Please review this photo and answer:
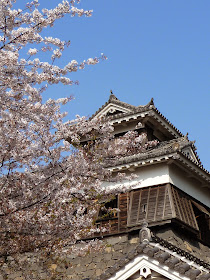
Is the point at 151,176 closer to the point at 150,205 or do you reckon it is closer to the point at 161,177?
the point at 161,177

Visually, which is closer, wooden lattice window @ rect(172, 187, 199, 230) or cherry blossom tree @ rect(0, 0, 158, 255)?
cherry blossom tree @ rect(0, 0, 158, 255)

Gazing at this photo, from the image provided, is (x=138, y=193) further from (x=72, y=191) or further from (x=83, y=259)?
(x=72, y=191)

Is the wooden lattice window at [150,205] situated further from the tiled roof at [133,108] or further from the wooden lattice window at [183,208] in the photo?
the tiled roof at [133,108]

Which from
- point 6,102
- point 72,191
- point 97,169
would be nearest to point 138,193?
point 97,169

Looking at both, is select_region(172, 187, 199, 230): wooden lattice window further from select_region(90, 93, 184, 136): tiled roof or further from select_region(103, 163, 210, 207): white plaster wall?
select_region(90, 93, 184, 136): tiled roof

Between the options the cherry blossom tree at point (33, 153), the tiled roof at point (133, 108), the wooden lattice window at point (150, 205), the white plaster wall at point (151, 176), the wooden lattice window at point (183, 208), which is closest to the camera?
the cherry blossom tree at point (33, 153)

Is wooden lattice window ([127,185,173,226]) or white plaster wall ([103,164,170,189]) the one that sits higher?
white plaster wall ([103,164,170,189])

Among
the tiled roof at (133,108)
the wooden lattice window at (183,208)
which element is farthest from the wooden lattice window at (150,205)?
the tiled roof at (133,108)

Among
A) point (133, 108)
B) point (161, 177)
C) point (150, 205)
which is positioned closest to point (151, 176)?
point (161, 177)

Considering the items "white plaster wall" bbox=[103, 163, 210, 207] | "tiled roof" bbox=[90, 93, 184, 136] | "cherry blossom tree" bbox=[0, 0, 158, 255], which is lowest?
"cherry blossom tree" bbox=[0, 0, 158, 255]

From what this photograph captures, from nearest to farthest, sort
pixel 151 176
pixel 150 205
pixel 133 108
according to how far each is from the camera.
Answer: pixel 150 205 → pixel 151 176 → pixel 133 108

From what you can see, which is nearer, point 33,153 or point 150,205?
point 33,153

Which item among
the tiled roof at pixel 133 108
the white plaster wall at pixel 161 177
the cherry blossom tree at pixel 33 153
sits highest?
the tiled roof at pixel 133 108

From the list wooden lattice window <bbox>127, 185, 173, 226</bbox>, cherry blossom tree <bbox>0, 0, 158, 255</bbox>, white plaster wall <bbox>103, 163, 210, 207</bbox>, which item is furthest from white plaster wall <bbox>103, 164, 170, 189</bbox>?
cherry blossom tree <bbox>0, 0, 158, 255</bbox>
